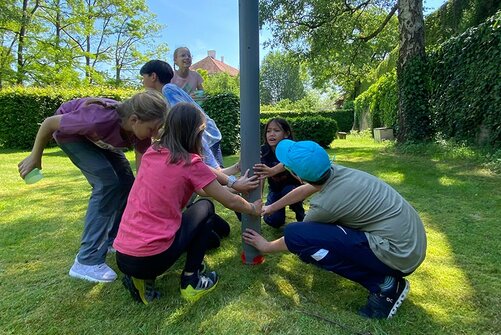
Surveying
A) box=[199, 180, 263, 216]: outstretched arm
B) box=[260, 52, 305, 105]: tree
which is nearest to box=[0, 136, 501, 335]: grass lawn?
box=[199, 180, 263, 216]: outstretched arm

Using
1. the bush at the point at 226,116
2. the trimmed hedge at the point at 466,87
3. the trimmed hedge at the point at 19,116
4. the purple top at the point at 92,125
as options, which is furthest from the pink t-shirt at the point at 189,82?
the trimmed hedge at the point at 19,116

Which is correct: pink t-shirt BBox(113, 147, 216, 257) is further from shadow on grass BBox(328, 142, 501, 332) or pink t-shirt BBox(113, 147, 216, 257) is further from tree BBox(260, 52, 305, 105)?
tree BBox(260, 52, 305, 105)

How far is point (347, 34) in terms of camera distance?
12.9 meters

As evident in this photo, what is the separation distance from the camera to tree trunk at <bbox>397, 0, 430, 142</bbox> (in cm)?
847

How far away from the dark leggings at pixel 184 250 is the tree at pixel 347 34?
774 centimetres

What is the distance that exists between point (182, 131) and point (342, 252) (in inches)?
44.5

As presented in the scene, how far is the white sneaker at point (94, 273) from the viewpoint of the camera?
249cm

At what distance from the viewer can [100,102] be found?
2.40 metres

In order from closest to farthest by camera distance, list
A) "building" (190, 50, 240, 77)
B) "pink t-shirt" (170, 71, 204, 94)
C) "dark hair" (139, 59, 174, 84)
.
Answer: "dark hair" (139, 59, 174, 84) < "pink t-shirt" (170, 71, 204, 94) < "building" (190, 50, 240, 77)

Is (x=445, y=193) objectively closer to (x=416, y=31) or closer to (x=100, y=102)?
(x=100, y=102)

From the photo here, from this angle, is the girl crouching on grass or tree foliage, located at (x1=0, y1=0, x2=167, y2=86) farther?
tree foliage, located at (x1=0, y1=0, x2=167, y2=86)

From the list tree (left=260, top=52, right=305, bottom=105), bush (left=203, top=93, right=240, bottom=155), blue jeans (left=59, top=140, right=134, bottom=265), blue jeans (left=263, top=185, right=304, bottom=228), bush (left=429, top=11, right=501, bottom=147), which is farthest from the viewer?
tree (left=260, top=52, right=305, bottom=105)

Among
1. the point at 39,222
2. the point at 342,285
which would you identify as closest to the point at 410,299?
the point at 342,285

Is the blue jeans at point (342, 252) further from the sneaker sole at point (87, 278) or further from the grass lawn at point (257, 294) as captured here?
the sneaker sole at point (87, 278)
